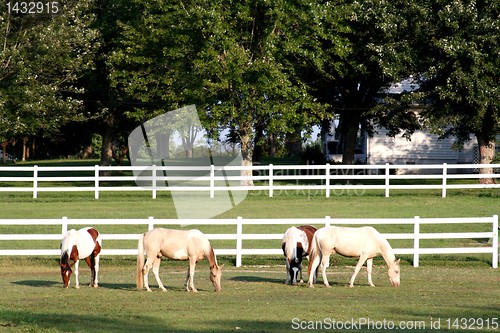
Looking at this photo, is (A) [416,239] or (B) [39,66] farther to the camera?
(B) [39,66]

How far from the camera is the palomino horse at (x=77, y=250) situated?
17172mm

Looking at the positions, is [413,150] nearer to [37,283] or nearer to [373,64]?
[373,64]

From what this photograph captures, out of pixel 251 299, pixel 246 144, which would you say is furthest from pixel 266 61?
pixel 251 299

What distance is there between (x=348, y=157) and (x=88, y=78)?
13821mm

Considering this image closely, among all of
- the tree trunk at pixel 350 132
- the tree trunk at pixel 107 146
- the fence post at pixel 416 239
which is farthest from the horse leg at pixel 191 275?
the tree trunk at pixel 107 146

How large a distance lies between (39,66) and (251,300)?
28.3 m

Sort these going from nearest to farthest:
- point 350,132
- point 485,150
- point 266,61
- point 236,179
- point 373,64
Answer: point 236,179 < point 266,61 < point 485,150 < point 373,64 < point 350,132

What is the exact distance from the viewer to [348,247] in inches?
690

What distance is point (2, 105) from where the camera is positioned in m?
39.3

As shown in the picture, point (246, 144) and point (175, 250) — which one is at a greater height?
point (246, 144)

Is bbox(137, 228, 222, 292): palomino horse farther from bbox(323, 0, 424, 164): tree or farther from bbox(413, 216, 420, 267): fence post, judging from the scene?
bbox(323, 0, 424, 164): tree

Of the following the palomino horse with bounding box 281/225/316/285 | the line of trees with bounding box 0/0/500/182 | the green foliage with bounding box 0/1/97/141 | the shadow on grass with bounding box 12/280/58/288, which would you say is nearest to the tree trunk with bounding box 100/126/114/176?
the line of trees with bounding box 0/0/500/182

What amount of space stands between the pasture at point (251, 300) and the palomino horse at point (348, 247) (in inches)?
14.9

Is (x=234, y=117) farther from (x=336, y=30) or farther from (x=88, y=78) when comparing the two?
(x=88, y=78)
